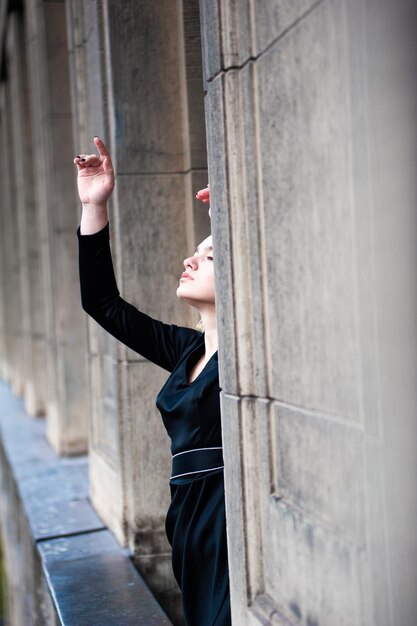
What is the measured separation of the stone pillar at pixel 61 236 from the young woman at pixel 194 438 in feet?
17.2

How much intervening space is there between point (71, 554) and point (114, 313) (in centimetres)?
211

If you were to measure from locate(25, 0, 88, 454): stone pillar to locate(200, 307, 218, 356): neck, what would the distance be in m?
5.41

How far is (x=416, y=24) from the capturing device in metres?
1.75

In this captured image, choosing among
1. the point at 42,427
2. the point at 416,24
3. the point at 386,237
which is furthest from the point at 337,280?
the point at 42,427

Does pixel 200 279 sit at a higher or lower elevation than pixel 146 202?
lower

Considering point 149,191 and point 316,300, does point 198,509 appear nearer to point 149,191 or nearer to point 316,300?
point 316,300

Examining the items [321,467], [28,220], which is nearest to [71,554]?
[321,467]

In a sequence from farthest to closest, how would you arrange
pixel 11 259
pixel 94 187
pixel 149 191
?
pixel 11 259 < pixel 149 191 < pixel 94 187

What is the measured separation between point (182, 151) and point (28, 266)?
856 centimetres

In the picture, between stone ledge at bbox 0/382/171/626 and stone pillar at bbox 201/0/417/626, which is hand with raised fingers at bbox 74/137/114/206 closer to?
stone pillar at bbox 201/0/417/626

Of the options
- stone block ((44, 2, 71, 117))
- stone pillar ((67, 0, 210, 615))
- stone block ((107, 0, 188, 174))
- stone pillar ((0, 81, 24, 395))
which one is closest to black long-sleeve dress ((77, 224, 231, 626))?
stone pillar ((67, 0, 210, 615))

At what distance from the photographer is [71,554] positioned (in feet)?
16.6

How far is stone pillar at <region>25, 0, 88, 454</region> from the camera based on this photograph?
339 inches

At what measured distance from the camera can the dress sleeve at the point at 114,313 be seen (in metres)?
3.38
